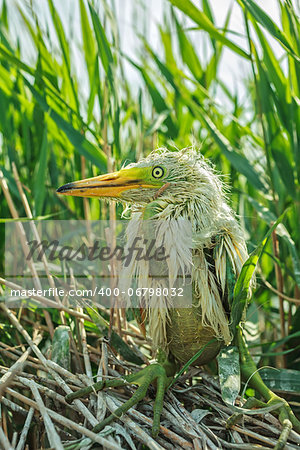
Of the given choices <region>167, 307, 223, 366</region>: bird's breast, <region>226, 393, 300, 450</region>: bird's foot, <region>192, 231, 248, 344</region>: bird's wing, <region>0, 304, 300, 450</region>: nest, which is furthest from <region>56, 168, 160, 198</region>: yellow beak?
<region>226, 393, 300, 450</region>: bird's foot

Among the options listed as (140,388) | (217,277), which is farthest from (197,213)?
(140,388)

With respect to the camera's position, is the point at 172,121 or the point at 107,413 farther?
the point at 172,121

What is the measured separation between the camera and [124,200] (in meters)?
1.18

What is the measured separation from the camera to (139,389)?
110cm

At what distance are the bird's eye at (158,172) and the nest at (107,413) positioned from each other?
502mm

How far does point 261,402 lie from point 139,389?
29 centimetres

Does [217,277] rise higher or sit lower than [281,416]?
higher

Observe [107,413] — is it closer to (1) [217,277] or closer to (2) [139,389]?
(2) [139,389]

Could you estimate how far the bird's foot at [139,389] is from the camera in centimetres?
101

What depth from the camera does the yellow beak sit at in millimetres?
Answer: 1128

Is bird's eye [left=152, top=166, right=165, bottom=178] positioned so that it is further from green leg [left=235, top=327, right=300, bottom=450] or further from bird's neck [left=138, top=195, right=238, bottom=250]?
green leg [left=235, top=327, right=300, bottom=450]

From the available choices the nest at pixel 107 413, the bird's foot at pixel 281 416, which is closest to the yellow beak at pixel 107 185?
the nest at pixel 107 413

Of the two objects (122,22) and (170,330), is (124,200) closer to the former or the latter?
(170,330)

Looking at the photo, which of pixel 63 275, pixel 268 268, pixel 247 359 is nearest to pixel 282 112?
pixel 268 268
